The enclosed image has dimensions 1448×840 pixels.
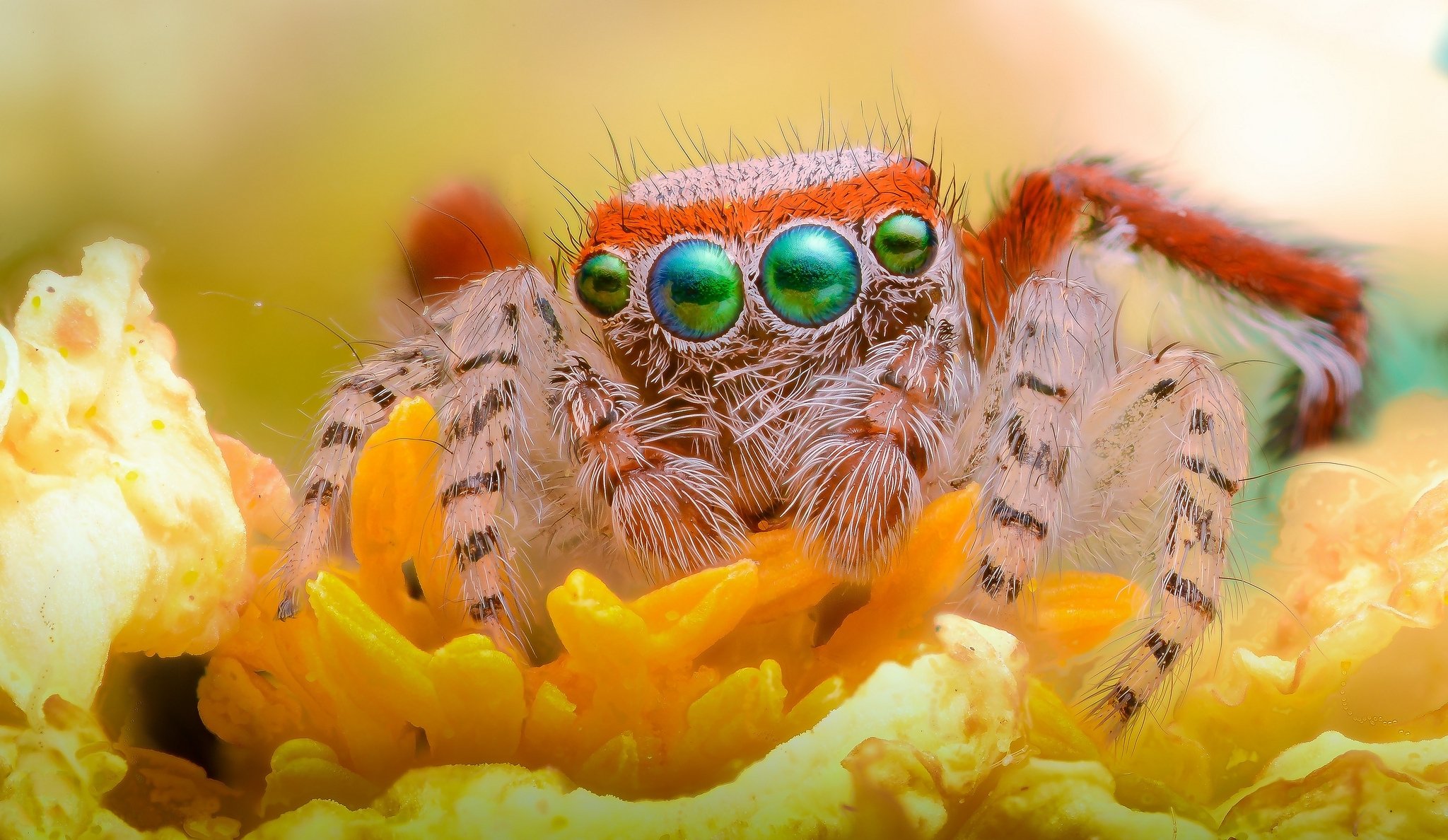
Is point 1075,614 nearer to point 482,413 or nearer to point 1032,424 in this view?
point 1032,424

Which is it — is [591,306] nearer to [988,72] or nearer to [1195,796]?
[988,72]

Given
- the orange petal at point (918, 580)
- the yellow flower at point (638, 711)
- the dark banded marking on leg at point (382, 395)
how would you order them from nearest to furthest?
the yellow flower at point (638, 711)
the orange petal at point (918, 580)
the dark banded marking on leg at point (382, 395)

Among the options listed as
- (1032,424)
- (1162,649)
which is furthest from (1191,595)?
(1032,424)

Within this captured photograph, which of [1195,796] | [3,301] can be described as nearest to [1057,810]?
[1195,796]

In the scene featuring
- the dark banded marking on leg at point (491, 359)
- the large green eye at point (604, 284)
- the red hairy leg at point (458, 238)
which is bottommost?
the dark banded marking on leg at point (491, 359)

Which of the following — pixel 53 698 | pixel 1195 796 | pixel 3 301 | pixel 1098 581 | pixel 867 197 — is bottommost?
pixel 1195 796

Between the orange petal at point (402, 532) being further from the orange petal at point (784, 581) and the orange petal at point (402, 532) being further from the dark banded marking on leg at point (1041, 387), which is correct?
the dark banded marking on leg at point (1041, 387)

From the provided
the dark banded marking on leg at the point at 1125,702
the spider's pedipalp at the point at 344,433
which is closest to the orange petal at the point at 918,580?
the dark banded marking on leg at the point at 1125,702

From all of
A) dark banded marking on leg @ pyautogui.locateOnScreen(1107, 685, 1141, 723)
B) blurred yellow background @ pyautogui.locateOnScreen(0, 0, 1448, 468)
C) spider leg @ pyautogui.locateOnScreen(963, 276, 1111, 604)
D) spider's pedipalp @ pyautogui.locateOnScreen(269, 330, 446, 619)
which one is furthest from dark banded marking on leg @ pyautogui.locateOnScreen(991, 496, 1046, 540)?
spider's pedipalp @ pyautogui.locateOnScreen(269, 330, 446, 619)
